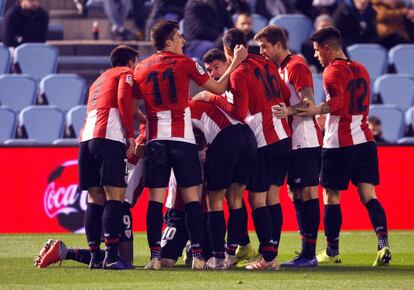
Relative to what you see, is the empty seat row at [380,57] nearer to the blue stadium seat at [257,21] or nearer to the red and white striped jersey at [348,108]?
the blue stadium seat at [257,21]

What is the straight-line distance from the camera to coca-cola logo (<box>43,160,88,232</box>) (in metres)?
14.8

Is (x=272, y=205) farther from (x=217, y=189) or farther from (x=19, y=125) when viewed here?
(x=19, y=125)

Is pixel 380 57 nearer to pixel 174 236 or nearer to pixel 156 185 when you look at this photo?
pixel 174 236

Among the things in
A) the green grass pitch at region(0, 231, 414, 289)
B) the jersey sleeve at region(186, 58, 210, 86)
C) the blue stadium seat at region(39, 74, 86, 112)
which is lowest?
→ the green grass pitch at region(0, 231, 414, 289)

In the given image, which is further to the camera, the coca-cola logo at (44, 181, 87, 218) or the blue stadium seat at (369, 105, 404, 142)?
the blue stadium seat at (369, 105, 404, 142)

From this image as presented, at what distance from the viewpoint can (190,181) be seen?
10.8 m

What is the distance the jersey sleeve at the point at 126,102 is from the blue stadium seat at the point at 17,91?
675 cm

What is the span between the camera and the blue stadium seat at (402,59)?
1911cm

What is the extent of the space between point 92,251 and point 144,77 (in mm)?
1541

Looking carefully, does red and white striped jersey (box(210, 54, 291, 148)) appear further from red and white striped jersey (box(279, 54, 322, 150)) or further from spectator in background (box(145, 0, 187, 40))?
spectator in background (box(145, 0, 187, 40))

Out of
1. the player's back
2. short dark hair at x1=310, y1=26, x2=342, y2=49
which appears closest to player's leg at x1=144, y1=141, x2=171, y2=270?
the player's back

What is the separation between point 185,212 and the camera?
11.0 metres

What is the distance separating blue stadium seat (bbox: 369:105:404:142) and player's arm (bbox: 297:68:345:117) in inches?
240

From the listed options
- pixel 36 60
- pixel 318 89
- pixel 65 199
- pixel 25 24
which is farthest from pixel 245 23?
pixel 65 199
